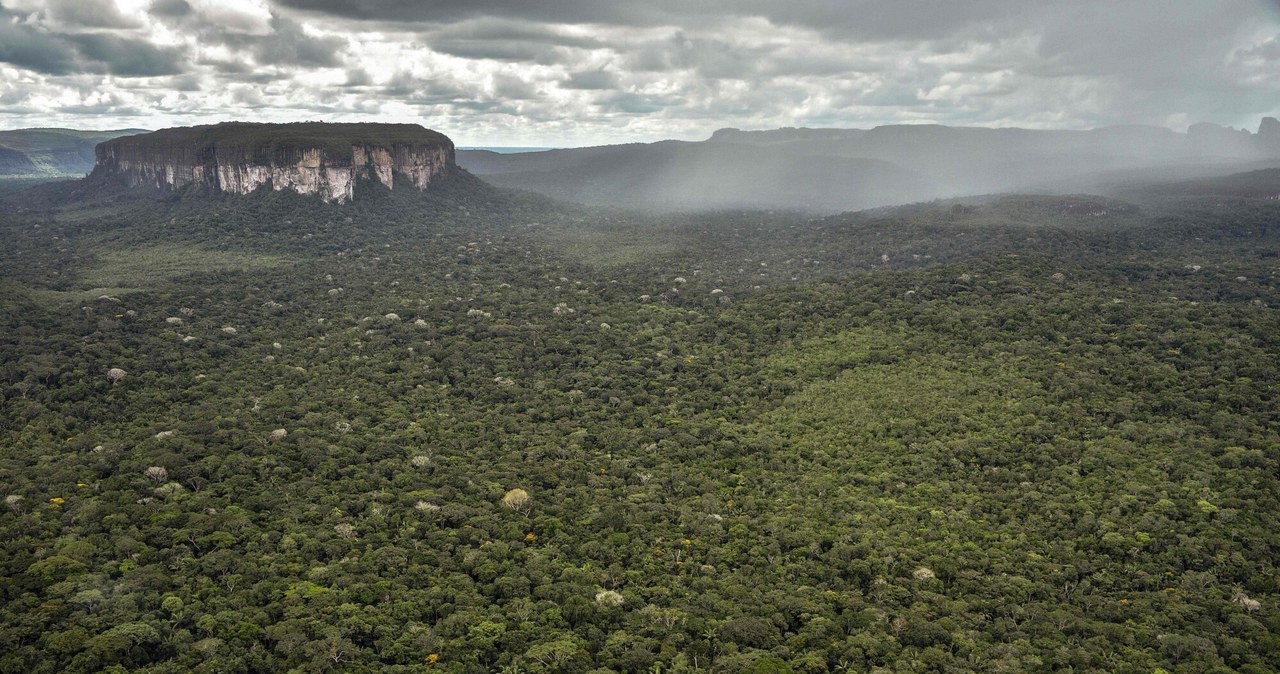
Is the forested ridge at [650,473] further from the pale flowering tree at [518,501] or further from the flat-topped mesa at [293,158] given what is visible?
the flat-topped mesa at [293,158]

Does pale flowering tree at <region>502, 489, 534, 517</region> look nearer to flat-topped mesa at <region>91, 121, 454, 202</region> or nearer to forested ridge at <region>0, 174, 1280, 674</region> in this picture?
forested ridge at <region>0, 174, 1280, 674</region>

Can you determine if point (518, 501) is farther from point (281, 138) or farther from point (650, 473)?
point (281, 138)

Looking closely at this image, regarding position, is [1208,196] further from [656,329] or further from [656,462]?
[656,462]

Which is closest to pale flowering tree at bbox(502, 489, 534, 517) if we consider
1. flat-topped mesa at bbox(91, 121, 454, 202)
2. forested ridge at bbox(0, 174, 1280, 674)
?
forested ridge at bbox(0, 174, 1280, 674)

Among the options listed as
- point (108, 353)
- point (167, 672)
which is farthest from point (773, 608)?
point (108, 353)

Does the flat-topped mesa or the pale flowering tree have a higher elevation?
the flat-topped mesa

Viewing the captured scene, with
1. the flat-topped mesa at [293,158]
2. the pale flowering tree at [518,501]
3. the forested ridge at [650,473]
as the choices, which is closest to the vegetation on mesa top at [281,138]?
the flat-topped mesa at [293,158]
